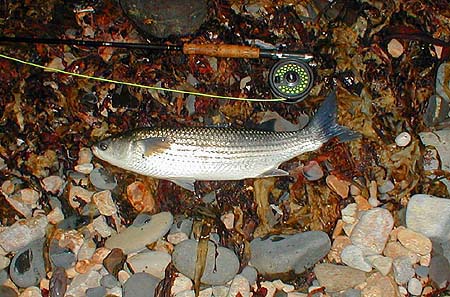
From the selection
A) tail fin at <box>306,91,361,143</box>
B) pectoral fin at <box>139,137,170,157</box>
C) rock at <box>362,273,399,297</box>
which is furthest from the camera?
rock at <box>362,273,399,297</box>

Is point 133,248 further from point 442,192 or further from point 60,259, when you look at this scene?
point 442,192

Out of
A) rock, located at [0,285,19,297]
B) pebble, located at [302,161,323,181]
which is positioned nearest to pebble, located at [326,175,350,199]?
pebble, located at [302,161,323,181]

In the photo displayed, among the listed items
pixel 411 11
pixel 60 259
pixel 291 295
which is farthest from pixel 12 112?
pixel 411 11

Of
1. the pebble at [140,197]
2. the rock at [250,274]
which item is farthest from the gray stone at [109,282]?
the rock at [250,274]

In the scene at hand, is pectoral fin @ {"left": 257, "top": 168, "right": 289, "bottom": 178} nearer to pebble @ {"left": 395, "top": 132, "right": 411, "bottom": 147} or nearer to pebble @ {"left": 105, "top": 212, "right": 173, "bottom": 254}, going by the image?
pebble @ {"left": 105, "top": 212, "right": 173, "bottom": 254}

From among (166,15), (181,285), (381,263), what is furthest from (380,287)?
(166,15)

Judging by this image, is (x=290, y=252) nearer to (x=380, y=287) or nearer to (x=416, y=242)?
(x=380, y=287)
